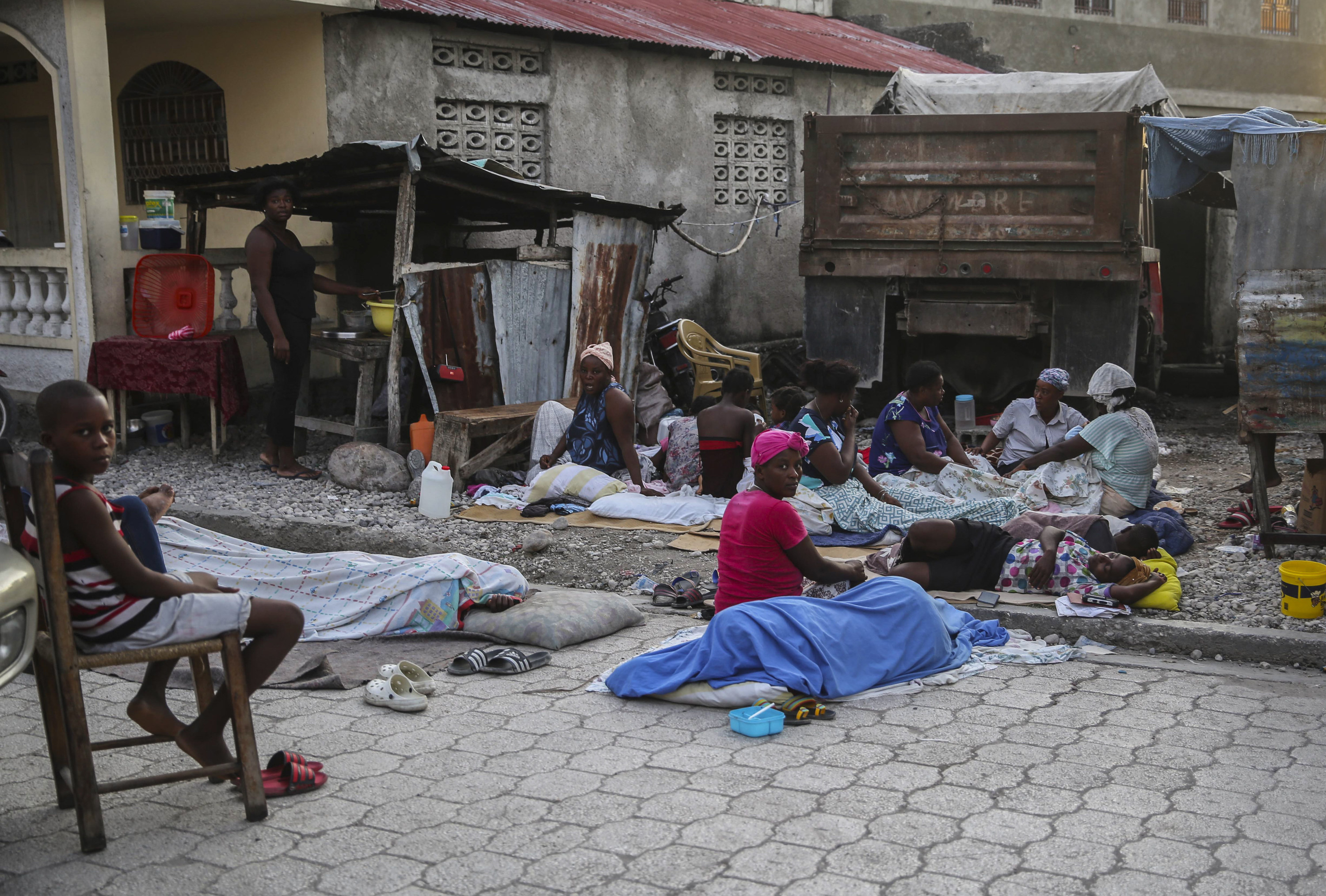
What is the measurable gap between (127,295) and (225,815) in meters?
6.78

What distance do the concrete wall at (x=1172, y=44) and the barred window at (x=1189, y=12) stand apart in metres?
0.08

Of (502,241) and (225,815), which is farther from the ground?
(502,241)

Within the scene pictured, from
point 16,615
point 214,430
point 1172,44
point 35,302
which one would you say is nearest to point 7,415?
point 214,430

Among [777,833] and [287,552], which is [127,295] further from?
[777,833]

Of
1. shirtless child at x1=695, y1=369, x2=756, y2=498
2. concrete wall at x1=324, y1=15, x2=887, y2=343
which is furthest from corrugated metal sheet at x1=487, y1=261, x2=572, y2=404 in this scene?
concrete wall at x1=324, y1=15, x2=887, y2=343

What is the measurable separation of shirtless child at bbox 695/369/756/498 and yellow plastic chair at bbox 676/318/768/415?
2.83m

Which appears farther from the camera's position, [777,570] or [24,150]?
[24,150]

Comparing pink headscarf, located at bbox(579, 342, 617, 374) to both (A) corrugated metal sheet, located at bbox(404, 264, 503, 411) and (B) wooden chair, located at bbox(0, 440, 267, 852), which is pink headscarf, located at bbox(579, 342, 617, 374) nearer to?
(A) corrugated metal sheet, located at bbox(404, 264, 503, 411)

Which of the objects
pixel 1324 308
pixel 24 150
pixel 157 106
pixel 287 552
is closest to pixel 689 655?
pixel 287 552

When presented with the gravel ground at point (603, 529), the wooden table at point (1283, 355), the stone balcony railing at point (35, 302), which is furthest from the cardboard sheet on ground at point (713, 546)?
the stone balcony railing at point (35, 302)

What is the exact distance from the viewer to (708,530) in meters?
7.15

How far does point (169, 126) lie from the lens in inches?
433

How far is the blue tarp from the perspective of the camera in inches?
237

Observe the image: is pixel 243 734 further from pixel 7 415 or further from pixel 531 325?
pixel 531 325
